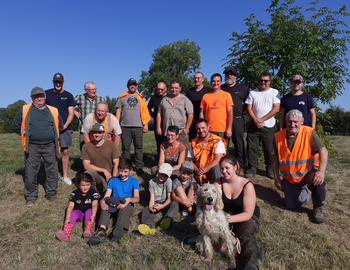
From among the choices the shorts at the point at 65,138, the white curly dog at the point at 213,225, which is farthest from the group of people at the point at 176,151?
the white curly dog at the point at 213,225

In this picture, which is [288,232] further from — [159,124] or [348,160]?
[348,160]

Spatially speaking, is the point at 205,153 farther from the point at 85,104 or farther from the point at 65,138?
the point at 65,138

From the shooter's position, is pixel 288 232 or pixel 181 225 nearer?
pixel 288 232

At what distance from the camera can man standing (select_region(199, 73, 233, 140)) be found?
227 inches

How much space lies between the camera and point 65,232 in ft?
12.0

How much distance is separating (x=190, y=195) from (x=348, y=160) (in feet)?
21.1

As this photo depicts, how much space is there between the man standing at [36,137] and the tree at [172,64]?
34.6 meters

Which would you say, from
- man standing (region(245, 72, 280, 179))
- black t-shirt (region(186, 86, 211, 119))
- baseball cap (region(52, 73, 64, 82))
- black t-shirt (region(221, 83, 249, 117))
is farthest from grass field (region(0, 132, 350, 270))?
black t-shirt (region(186, 86, 211, 119))

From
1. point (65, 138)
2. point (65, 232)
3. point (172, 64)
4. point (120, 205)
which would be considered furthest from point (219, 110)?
point (172, 64)

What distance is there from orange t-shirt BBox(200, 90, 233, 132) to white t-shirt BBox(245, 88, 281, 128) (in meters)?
0.71

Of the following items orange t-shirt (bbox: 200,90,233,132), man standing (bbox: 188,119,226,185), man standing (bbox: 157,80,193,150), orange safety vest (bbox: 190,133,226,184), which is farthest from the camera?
man standing (bbox: 157,80,193,150)

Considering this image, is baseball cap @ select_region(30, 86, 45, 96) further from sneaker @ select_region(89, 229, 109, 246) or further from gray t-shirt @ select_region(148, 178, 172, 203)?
sneaker @ select_region(89, 229, 109, 246)

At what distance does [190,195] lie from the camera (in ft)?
14.5

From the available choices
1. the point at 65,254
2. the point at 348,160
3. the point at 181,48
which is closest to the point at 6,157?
the point at 65,254
